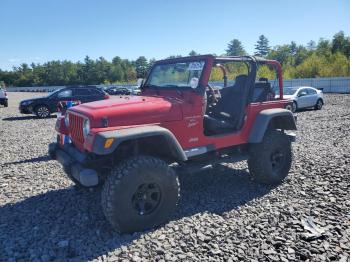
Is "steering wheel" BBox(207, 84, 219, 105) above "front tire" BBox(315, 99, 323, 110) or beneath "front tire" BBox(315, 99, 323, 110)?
above

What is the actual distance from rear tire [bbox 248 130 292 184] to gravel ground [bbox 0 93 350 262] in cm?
20

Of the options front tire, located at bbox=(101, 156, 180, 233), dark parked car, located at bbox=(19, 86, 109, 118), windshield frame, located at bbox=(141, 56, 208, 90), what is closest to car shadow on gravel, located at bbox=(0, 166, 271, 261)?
front tire, located at bbox=(101, 156, 180, 233)

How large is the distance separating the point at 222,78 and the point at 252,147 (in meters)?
1.65

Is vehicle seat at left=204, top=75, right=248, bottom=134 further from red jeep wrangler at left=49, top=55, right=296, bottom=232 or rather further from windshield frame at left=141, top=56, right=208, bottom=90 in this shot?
windshield frame at left=141, top=56, right=208, bottom=90

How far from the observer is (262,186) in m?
5.56

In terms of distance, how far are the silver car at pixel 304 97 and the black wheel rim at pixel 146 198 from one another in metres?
14.0

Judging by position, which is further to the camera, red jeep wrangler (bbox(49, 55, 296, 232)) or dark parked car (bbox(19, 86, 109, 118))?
dark parked car (bbox(19, 86, 109, 118))

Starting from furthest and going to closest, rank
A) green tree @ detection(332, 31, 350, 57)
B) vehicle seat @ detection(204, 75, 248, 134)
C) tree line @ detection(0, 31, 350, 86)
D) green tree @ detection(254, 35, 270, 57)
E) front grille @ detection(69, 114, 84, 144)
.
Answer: green tree @ detection(254, 35, 270, 57), tree line @ detection(0, 31, 350, 86), green tree @ detection(332, 31, 350, 57), vehicle seat @ detection(204, 75, 248, 134), front grille @ detection(69, 114, 84, 144)

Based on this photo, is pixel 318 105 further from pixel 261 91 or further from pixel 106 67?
pixel 106 67

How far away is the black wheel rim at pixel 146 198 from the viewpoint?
13.1 feet

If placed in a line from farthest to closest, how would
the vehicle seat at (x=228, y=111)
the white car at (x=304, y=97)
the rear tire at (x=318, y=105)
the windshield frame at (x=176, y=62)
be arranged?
the rear tire at (x=318, y=105)
the white car at (x=304, y=97)
the vehicle seat at (x=228, y=111)
the windshield frame at (x=176, y=62)

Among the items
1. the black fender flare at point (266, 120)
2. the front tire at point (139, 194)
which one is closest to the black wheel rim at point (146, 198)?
the front tire at point (139, 194)

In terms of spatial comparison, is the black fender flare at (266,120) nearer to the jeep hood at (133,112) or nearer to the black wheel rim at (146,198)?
the jeep hood at (133,112)

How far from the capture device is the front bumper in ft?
12.3
